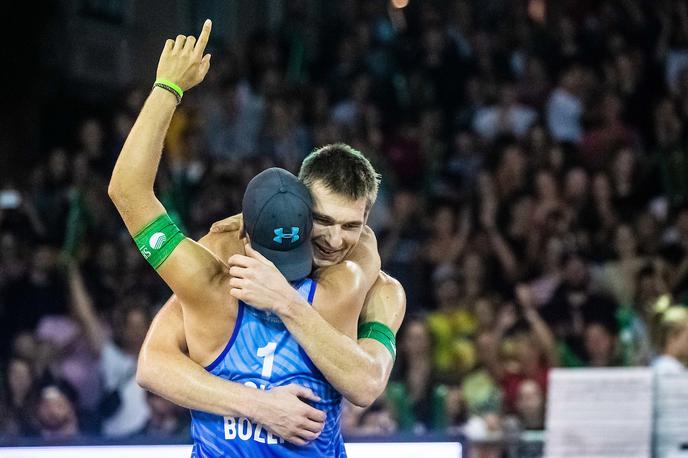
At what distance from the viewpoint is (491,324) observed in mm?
8133

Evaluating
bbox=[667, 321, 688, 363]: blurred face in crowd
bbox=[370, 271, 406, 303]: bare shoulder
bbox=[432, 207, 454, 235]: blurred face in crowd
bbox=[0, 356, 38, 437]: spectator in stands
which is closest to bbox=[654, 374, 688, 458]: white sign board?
bbox=[667, 321, 688, 363]: blurred face in crowd

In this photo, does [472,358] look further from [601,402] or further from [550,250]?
[601,402]

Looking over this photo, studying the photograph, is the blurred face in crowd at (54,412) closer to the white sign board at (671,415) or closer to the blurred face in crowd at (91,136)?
the blurred face in crowd at (91,136)

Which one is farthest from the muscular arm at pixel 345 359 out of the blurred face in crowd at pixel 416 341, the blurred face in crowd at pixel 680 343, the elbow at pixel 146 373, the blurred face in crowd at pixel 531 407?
the blurred face in crowd at pixel 416 341

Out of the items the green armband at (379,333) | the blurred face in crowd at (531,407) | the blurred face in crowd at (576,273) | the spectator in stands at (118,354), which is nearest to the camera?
the green armband at (379,333)

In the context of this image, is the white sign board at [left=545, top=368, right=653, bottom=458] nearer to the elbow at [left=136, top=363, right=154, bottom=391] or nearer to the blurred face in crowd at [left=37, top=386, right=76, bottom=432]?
the elbow at [left=136, top=363, right=154, bottom=391]

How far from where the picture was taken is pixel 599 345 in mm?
7684

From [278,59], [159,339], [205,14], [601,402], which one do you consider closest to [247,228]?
[159,339]

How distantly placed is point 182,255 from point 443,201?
6141 millimetres

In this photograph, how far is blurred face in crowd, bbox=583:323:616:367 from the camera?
7648 mm

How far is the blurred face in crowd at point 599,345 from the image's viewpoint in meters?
7.65

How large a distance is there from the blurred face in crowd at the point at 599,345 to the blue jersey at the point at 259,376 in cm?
446

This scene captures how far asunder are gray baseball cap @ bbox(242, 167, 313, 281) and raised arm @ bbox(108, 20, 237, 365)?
0.15 meters

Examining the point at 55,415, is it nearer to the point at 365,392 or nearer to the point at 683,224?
the point at 683,224
